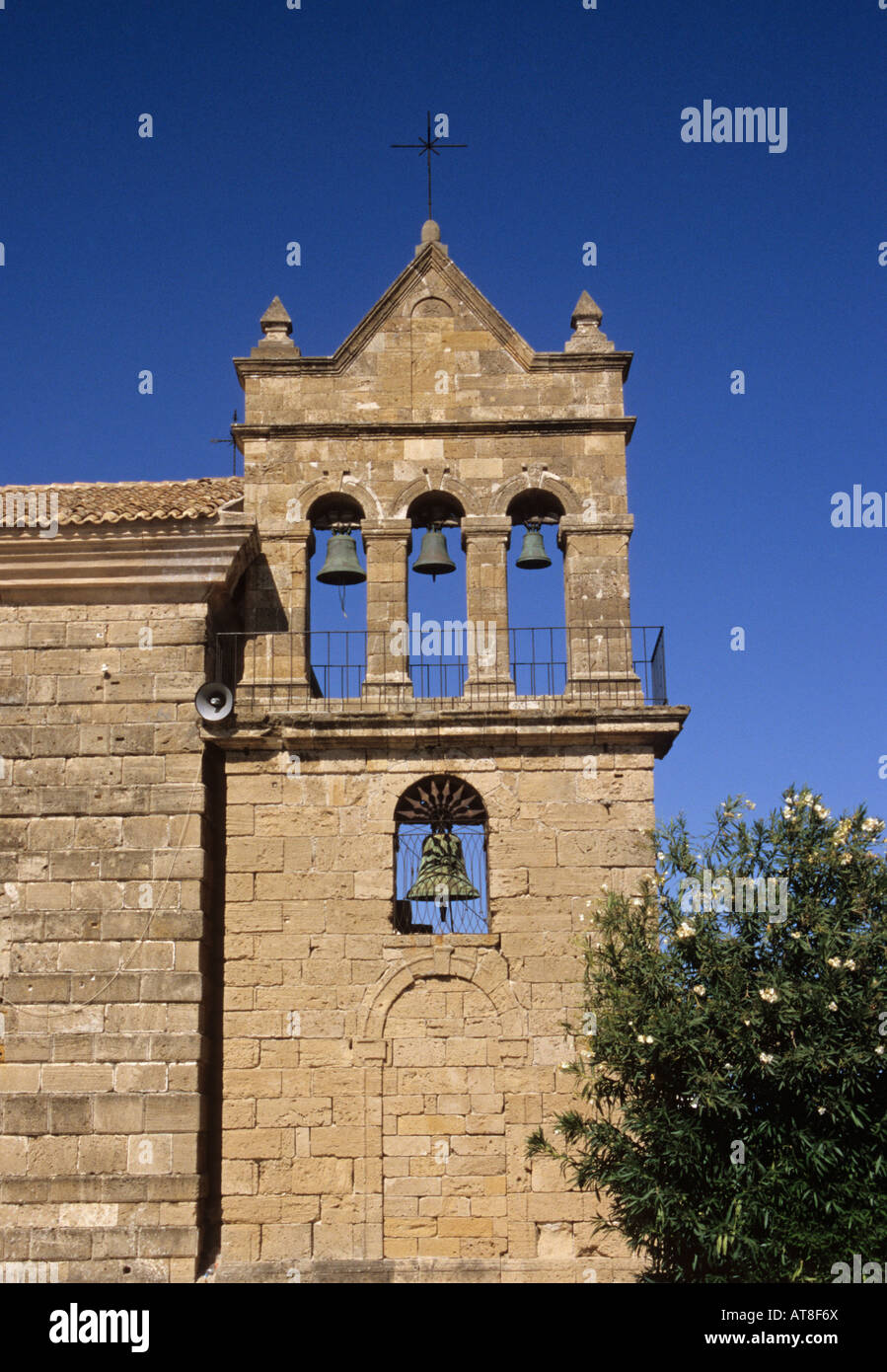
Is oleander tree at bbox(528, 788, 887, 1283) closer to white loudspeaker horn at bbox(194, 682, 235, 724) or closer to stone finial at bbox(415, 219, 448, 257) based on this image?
white loudspeaker horn at bbox(194, 682, 235, 724)

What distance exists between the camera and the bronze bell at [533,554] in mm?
16438

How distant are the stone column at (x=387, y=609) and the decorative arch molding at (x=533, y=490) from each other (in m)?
0.96

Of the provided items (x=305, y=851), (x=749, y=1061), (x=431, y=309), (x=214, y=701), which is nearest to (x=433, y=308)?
(x=431, y=309)

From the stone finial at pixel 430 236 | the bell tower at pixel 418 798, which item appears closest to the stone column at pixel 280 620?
the bell tower at pixel 418 798

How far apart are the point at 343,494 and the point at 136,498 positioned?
88.3 inches

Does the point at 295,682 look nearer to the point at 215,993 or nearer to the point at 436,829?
the point at 436,829

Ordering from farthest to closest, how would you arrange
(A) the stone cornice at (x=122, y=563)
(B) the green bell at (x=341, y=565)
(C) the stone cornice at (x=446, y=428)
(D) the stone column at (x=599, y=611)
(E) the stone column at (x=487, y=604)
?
(C) the stone cornice at (x=446, y=428) < (B) the green bell at (x=341, y=565) < (E) the stone column at (x=487, y=604) < (D) the stone column at (x=599, y=611) < (A) the stone cornice at (x=122, y=563)

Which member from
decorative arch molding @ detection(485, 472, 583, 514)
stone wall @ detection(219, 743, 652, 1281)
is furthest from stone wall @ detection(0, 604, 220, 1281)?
decorative arch molding @ detection(485, 472, 583, 514)

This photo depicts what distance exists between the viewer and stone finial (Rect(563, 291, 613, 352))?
1691cm

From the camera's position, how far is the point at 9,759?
15578mm

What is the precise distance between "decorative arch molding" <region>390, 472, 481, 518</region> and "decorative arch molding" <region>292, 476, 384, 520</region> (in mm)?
192

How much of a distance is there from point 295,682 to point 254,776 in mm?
1061

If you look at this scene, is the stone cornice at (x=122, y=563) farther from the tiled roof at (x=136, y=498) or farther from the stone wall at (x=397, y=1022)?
the stone wall at (x=397, y=1022)
